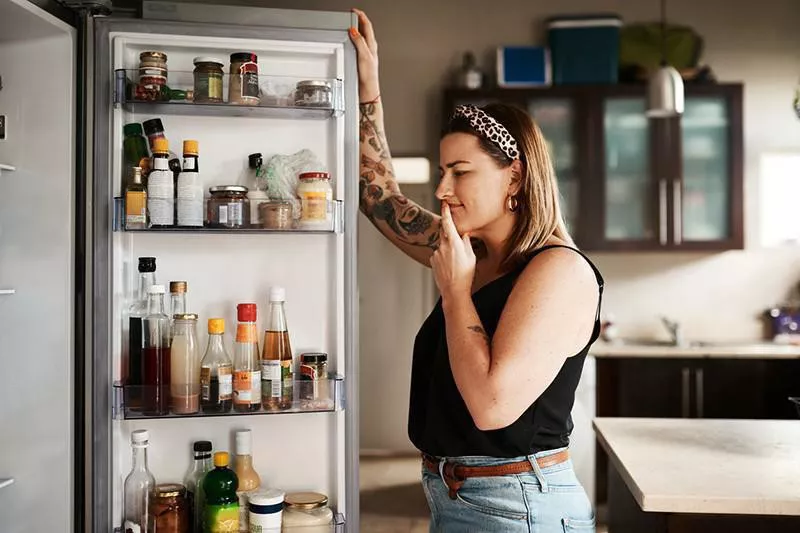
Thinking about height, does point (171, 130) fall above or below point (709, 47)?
below

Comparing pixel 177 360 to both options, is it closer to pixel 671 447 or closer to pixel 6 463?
pixel 6 463

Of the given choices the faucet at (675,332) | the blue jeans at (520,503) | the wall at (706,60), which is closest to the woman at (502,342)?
the blue jeans at (520,503)

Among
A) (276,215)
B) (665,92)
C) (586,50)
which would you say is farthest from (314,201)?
(586,50)

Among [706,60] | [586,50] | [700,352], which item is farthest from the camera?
[706,60]

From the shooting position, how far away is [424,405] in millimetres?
1615

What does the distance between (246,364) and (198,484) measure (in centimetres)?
29

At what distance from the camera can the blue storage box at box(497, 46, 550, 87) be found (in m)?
4.69

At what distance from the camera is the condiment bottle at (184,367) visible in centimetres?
176

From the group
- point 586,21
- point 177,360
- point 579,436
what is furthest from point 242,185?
point 586,21

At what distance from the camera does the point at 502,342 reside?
141 centimetres

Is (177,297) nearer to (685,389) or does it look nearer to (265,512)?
(265,512)

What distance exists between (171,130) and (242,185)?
7.7 inches

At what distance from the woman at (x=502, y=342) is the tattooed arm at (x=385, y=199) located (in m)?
0.33

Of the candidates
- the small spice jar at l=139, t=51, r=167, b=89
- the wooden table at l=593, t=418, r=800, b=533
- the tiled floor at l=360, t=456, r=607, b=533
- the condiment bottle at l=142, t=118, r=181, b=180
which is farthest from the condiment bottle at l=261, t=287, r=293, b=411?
the tiled floor at l=360, t=456, r=607, b=533
